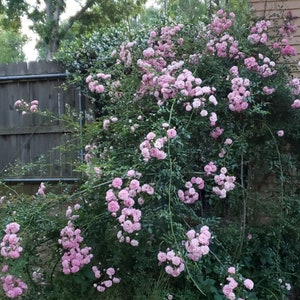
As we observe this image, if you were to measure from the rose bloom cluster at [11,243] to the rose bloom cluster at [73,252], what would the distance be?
0.88 ft

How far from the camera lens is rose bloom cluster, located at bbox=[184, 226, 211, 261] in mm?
2287

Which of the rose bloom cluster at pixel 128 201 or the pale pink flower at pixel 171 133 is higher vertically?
the pale pink flower at pixel 171 133

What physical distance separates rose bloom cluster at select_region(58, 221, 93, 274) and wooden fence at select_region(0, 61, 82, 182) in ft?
10.7

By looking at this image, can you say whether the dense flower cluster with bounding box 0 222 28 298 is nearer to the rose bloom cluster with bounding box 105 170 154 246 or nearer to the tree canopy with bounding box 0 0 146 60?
the rose bloom cluster with bounding box 105 170 154 246

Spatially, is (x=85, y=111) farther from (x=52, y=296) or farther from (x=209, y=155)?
(x=52, y=296)

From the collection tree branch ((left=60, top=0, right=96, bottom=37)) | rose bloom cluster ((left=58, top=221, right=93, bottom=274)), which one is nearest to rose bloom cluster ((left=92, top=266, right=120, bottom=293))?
rose bloom cluster ((left=58, top=221, right=93, bottom=274))

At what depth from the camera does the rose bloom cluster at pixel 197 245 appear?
2287 mm

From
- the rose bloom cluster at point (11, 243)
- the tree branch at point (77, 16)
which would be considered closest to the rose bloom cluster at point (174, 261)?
the rose bloom cluster at point (11, 243)

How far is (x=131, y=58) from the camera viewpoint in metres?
3.45

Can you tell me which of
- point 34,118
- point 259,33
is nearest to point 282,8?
point 259,33

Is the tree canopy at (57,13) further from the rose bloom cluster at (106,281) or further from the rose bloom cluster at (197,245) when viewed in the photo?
the rose bloom cluster at (197,245)

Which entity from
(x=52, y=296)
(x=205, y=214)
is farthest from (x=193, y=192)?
(x=52, y=296)

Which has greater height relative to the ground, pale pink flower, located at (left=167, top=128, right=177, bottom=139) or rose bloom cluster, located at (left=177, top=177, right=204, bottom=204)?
pale pink flower, located at (left=167, top=128, right=177, bottom=139)

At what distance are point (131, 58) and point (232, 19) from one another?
865mm
